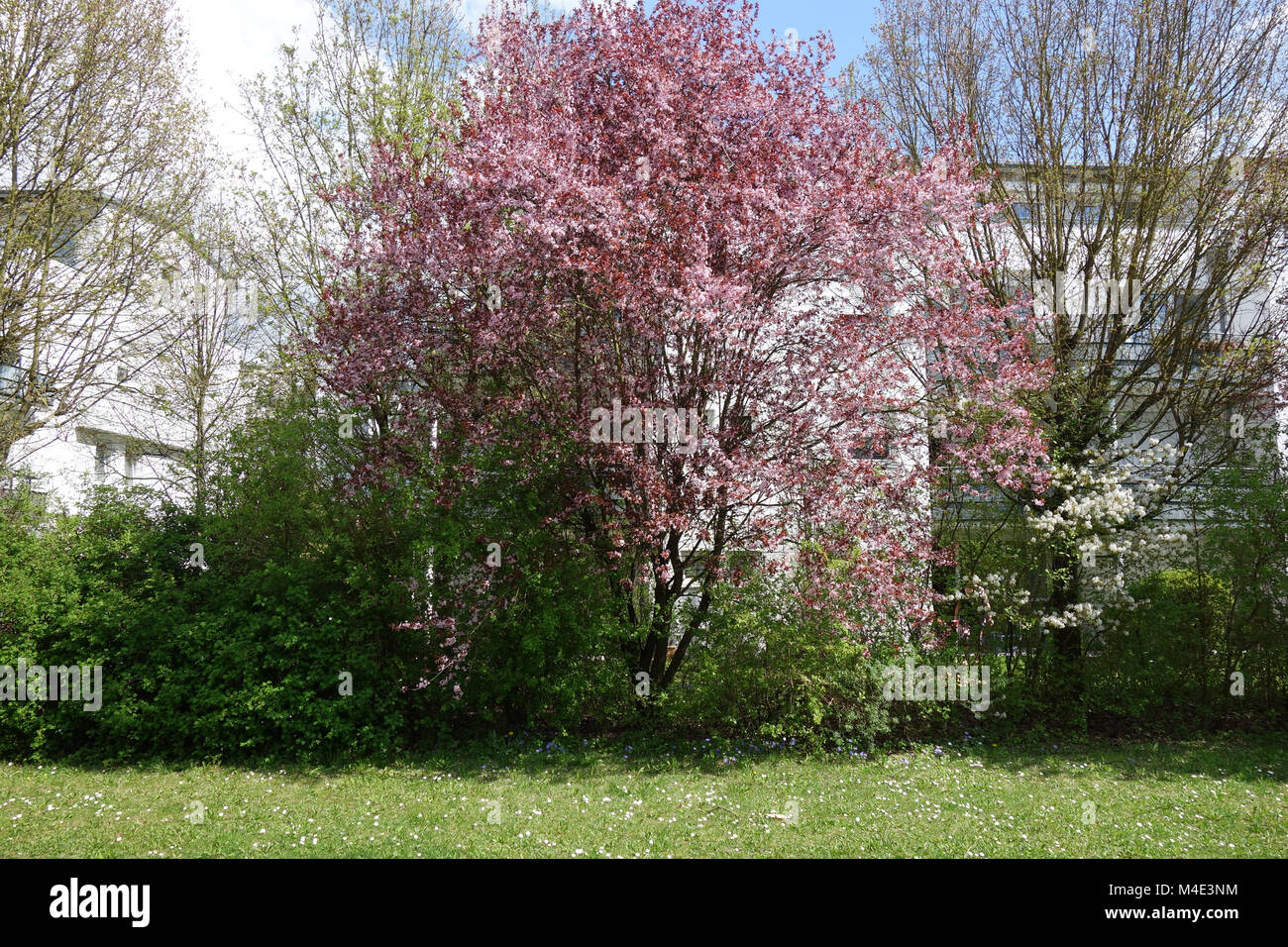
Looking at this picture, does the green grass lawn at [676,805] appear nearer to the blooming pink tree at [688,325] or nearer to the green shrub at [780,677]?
the green shrub at [780,677]

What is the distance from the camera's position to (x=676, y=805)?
6414 millimetres

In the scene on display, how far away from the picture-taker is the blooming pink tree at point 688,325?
283 inches

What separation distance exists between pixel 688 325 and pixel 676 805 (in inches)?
157

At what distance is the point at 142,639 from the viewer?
25.8ft

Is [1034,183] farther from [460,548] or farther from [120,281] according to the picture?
[120,281]

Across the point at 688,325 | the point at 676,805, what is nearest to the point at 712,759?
the point at 676,805

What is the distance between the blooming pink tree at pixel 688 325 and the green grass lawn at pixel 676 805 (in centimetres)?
144

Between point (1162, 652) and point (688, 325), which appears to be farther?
point (1162, 652)

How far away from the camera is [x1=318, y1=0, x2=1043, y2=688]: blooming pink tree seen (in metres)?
7.18

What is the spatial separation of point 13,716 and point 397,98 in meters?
8.58

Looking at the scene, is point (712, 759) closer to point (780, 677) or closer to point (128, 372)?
point (780, 677)

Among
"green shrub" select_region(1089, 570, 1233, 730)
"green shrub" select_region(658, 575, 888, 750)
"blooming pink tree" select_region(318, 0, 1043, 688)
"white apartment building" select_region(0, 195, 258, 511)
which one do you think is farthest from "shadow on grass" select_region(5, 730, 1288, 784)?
"white apartment building" select_region(0, 195, 258, 511)

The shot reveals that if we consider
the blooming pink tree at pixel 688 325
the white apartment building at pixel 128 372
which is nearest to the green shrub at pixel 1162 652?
the blooming pink tree at pixel 688 325
